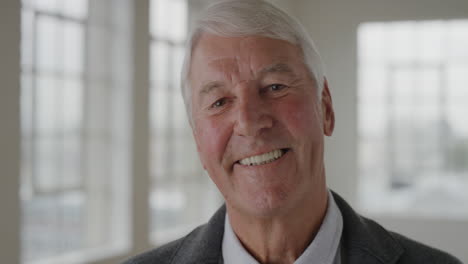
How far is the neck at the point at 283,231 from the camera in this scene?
144 centimetres

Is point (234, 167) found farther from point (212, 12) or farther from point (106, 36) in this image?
point (106, 36)

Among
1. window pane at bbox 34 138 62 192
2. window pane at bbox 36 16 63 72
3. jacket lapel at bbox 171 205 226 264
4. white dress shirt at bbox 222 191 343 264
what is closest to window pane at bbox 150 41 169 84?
window pane at bbox 36 16 63 72

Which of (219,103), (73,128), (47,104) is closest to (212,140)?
(219,103)

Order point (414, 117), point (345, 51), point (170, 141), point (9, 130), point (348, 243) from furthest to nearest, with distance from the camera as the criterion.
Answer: point (345, 51) < point (414, 117) < point (170, 141) < point (9, 130) < point (348, 243)

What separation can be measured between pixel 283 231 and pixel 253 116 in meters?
0.30

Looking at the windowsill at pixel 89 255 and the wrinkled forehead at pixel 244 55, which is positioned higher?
the wrinkled forehead at pixel 244 55

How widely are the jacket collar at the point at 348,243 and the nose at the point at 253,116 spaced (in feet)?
1.12

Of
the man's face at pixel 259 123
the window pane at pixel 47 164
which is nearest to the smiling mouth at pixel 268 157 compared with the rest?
the man's face at pixel 259 123

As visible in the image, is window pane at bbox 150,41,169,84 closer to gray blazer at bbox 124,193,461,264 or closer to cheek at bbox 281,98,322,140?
gray blazer at bbox 124,193,461,264

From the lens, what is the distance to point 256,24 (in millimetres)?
1422

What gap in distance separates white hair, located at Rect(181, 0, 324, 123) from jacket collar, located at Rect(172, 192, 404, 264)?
349 millimetres

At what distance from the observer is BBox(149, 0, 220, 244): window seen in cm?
580

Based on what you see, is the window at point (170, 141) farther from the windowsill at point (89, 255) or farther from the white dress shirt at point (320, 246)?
the white dress shirt at point (320, 246)

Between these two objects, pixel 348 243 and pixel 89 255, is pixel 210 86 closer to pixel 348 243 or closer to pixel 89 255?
pixel 348 243
